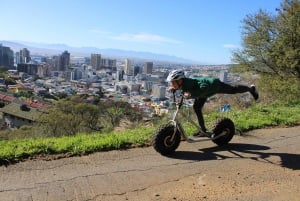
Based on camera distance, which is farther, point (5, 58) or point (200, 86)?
point (5, 58)

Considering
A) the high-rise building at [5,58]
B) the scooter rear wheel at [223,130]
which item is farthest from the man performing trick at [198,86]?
the high-rise building at [5,58]

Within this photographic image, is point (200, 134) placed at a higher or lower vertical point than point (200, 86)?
lower

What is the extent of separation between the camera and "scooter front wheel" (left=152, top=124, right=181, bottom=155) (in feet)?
19.7

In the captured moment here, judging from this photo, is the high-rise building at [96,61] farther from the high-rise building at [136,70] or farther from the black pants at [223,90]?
the black pants at [223,90]

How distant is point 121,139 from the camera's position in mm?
6527

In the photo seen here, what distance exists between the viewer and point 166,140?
6047 millimetres

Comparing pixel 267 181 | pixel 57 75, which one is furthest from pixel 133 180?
pixel 57 75

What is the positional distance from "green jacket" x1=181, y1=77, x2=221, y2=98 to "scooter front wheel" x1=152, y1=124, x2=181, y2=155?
70 cm

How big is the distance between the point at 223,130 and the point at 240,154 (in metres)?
0.63

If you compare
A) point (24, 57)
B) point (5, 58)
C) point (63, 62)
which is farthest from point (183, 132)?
point (24, 57)

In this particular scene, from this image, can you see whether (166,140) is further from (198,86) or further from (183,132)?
(198,86)

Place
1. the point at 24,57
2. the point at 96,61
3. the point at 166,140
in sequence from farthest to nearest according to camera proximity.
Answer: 1. the point at 96,61
2. the point at 24,57
3. the point at 166,140

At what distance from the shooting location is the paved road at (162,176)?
4531 mm

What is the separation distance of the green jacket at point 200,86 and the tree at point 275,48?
1567 cm
